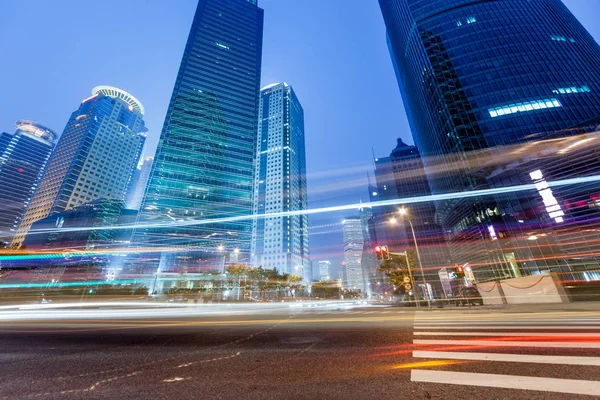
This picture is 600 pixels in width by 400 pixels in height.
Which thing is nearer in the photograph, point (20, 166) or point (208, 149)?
point (208, 149)

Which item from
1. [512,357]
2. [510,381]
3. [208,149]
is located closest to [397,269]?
[512,357]

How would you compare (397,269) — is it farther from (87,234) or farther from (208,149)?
(87,234)

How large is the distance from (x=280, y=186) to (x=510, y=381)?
154 meters

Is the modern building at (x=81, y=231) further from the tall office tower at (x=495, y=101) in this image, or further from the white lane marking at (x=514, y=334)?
the white lane marking at (x=514, y=334)

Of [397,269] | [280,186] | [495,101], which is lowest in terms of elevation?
[397,269]

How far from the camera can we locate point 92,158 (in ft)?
476

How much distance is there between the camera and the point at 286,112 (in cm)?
17762

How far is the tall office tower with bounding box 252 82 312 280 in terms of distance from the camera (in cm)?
14038

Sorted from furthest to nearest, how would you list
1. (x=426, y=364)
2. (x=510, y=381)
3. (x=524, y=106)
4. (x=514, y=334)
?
(x=524, y=106) < (x=514, y=334) < (x=426, y=364) < (x=510, y=381)

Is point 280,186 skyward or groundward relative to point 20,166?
groundward

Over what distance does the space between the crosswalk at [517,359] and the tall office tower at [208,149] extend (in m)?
80.1

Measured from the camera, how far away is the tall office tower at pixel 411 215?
76.9m

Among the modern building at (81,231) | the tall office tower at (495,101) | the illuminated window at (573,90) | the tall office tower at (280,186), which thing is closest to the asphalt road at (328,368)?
the tall office tower at (495,101)

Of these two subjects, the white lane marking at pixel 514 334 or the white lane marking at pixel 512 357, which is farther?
the white lane marking at pixel 514 334
